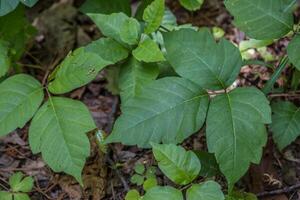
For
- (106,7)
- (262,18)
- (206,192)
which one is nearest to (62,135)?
(206,192)

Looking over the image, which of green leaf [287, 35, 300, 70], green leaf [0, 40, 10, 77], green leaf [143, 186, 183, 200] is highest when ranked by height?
green leaf [287, 35, 300, 70]

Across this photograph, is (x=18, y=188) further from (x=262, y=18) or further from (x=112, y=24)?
(x=262, y=18)

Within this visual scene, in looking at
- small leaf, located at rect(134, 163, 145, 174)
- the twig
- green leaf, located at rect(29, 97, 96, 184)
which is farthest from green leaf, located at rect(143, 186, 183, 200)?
the twig

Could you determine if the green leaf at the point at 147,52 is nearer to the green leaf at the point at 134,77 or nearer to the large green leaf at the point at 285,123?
the green leaf at the point at 134,77

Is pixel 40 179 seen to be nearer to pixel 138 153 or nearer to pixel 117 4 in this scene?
pixel 138 153

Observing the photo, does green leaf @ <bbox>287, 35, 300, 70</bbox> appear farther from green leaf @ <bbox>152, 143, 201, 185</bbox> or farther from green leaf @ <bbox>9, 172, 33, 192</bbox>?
green leaf @ <bbox>9, 172, 33, 192</bbox>

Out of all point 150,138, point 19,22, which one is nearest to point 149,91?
point 150,138
